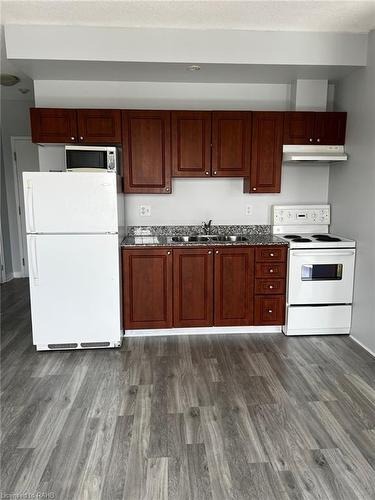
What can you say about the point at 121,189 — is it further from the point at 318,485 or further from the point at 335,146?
the point at 318,485

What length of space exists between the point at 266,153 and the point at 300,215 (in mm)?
804

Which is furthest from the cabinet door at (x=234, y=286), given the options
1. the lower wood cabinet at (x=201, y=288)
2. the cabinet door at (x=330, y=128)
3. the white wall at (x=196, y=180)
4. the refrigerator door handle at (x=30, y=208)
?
the refrigerator door handle at (x=30, y=208)

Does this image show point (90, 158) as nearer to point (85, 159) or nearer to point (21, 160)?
point (85, 159)

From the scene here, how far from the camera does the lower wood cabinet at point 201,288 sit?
3.38 metres

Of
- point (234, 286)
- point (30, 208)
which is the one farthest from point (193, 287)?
point (30, 208)

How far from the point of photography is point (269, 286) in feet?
11.5

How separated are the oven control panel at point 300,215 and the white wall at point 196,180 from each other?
119 mm

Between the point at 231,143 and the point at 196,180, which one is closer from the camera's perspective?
the point at 231,143

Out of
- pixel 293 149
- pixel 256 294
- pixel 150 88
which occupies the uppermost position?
pixel 150 88

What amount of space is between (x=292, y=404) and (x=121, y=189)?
2.38m

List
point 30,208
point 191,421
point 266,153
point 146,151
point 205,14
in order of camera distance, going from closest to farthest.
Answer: point 191,421
point 205,14
point 30,208
point 146,151
point 266,153

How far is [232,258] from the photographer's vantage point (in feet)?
11.2

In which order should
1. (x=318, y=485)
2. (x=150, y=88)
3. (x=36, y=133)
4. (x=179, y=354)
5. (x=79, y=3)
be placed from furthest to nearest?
(x=150, y=88), (x=36, y=133), (x=179, y=354), (x=79, y=3), (x=318, y=485)

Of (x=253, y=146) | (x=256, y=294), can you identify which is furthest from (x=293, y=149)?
(x=256, y=294)
